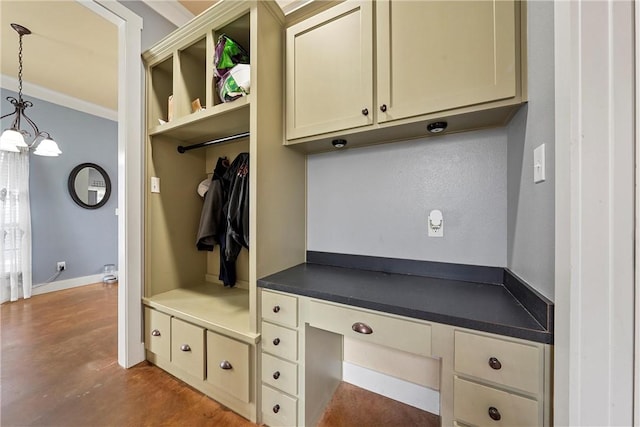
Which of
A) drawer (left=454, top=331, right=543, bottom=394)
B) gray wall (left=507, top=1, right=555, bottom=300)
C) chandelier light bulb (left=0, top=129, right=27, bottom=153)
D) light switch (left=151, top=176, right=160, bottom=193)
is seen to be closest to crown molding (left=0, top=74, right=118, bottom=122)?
chandelier light bulb (left=0, top=129, right=27, bottom=153)

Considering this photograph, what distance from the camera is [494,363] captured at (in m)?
0.76

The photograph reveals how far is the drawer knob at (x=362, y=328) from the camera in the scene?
0.97 m

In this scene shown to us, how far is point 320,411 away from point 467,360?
37.3 inches

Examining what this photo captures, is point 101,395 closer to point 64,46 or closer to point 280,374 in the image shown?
point 280,374

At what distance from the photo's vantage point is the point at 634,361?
0.54 m

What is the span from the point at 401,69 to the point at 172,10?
196 centimetres

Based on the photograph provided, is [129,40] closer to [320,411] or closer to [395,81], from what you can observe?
[395,81]

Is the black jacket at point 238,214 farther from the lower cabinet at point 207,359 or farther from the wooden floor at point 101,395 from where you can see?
the wooden floor at point 101,395

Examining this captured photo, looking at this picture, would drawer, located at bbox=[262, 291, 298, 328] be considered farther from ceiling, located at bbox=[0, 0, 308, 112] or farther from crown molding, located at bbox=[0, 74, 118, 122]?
crown molding, located at bbox=[0, 74, 118, 122]

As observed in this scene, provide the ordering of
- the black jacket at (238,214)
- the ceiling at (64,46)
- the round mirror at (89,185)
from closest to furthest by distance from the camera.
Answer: the black jacket at (238,214), the ceiling at (64,46), the round mirror at (89,185)

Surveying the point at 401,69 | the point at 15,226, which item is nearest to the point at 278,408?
the point at 401,69

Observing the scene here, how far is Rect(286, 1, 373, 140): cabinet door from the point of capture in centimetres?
118

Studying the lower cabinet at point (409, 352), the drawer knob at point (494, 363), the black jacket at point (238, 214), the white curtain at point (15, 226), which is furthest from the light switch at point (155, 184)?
the white curtain at point (15, 226)

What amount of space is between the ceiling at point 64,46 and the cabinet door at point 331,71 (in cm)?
72
